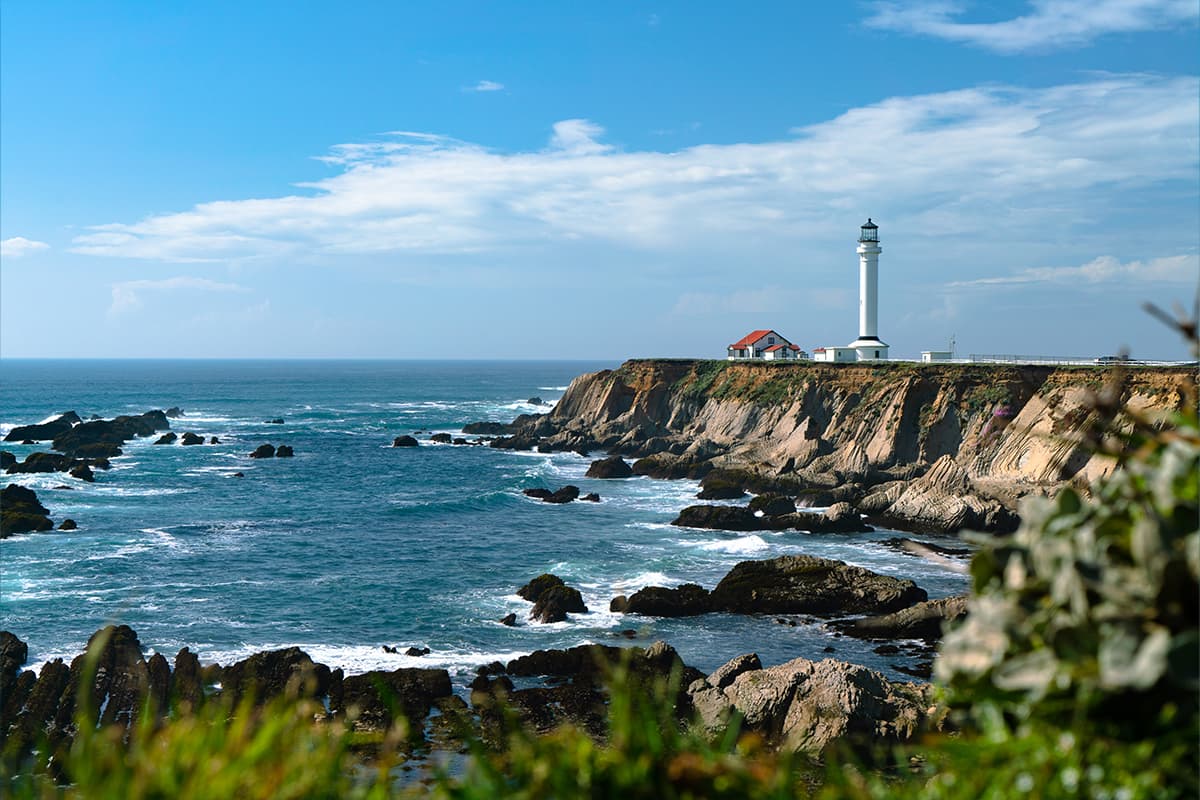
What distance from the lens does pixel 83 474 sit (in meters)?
64.9

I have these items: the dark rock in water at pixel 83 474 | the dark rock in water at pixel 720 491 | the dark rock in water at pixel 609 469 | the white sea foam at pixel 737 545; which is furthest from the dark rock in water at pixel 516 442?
the white sea foam at pixel 737 545

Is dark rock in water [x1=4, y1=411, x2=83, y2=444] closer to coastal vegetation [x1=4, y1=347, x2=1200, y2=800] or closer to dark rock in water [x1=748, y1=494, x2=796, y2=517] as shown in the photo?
dark rock in water [x1=748, y1=494, x2=796, y2=517]

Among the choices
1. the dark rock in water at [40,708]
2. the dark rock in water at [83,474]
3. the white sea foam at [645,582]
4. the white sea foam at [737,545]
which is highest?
the dark rock in water at [83,474]

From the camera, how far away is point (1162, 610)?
3.79 meters

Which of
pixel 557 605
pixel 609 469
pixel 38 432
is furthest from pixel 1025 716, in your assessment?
pixel 38 432

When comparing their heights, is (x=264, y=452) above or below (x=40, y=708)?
above

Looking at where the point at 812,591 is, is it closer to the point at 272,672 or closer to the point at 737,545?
the point at 737,545

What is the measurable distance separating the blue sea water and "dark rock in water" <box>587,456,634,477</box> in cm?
147

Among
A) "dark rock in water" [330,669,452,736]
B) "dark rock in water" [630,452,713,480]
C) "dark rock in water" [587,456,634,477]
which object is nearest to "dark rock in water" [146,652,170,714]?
"dark rock in water" [330,669,452,736]

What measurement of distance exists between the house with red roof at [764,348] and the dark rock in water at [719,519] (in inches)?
1822

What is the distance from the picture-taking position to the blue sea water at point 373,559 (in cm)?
3005

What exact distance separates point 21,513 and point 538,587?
97.2 feet

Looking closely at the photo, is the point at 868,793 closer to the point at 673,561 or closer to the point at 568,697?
the point at 568,697

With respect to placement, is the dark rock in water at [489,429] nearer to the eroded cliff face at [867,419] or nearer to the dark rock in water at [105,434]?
the eroded cliff face at [867,419]
